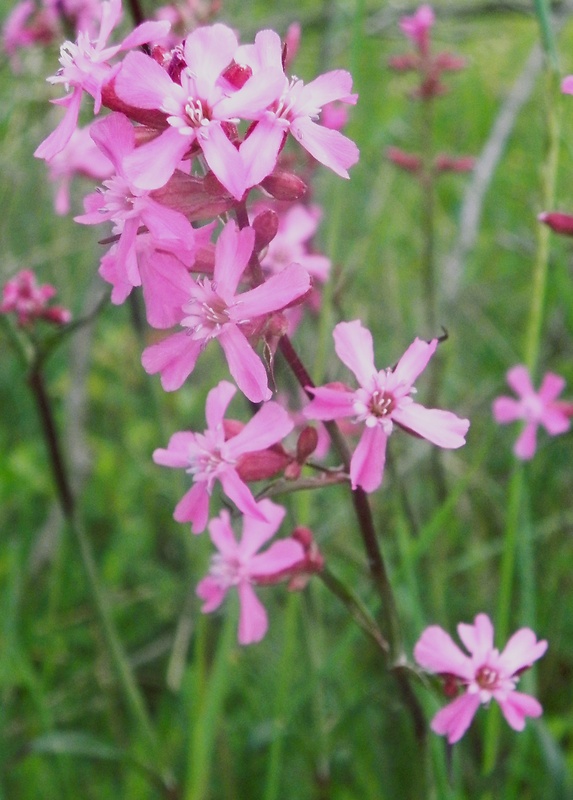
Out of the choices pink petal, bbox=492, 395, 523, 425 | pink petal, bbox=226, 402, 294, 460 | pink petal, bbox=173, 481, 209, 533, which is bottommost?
pink petal, bbox=492, 395, 523, 425

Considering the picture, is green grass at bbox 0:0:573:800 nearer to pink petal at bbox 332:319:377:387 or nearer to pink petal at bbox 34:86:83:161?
pink petal at bbox 332:319:377:387

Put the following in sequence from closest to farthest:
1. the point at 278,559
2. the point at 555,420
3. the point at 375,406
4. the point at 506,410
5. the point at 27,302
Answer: the point at 375,406 → the point at 278,559 → the point at 27,302 → the point at 555,420 → the point at 506,410

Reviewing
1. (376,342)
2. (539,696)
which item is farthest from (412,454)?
(539,696)

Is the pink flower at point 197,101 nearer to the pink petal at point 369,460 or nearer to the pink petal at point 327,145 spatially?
the pink petal at point 327,145

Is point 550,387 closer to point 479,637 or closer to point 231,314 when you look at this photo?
point 479,637

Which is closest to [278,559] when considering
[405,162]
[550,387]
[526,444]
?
[526,444]

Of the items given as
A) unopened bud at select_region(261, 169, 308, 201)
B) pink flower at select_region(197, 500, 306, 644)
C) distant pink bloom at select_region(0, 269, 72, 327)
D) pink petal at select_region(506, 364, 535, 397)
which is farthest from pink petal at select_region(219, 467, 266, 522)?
pink petal at select_region(506, 364, 535, 397)
